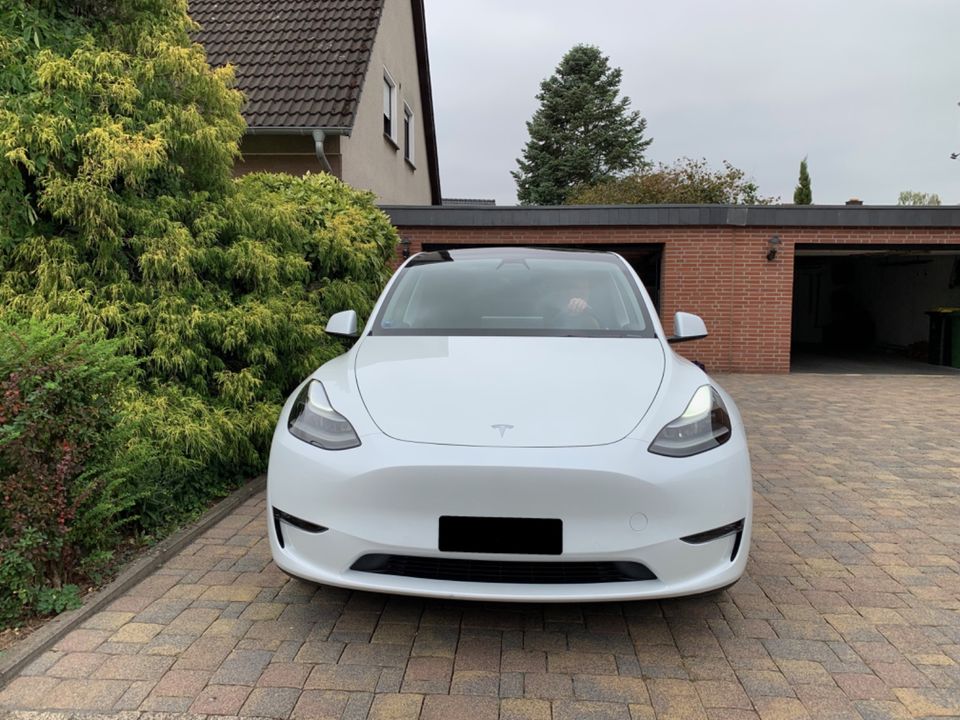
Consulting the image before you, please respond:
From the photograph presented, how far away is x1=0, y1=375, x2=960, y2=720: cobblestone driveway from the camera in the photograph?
2148 millimetres

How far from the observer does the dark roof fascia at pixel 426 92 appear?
632 inches

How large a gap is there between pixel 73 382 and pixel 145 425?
36.1 inches

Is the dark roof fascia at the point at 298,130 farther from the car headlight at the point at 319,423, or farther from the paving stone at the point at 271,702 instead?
the paving stone at the point at 271,702

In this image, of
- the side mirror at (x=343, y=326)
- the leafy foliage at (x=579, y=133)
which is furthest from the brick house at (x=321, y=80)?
the leafy foliage at (x=579, y=133)

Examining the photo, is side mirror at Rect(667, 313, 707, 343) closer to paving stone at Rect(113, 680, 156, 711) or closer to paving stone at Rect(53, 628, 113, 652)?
paving stone at Rect(113, 680, 156, 711)

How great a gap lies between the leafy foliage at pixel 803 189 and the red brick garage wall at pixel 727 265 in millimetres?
30264

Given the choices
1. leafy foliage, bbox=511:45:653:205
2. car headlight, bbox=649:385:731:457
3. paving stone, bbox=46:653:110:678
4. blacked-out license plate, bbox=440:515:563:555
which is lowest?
paving stone, bbox=46:653:110:678

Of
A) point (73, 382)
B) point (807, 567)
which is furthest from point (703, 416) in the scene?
point (73, 382)

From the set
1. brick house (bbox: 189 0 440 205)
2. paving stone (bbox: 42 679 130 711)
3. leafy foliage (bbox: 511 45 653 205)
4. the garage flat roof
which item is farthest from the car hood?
leafy foliage (bbox: 511 45 653 205)

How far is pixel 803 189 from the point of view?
37781mm

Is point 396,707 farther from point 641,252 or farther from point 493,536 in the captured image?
point 641,252

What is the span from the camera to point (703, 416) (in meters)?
2.52

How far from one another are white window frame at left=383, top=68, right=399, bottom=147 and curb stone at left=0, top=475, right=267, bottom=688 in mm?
10705

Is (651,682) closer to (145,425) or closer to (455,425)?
(455,425)
